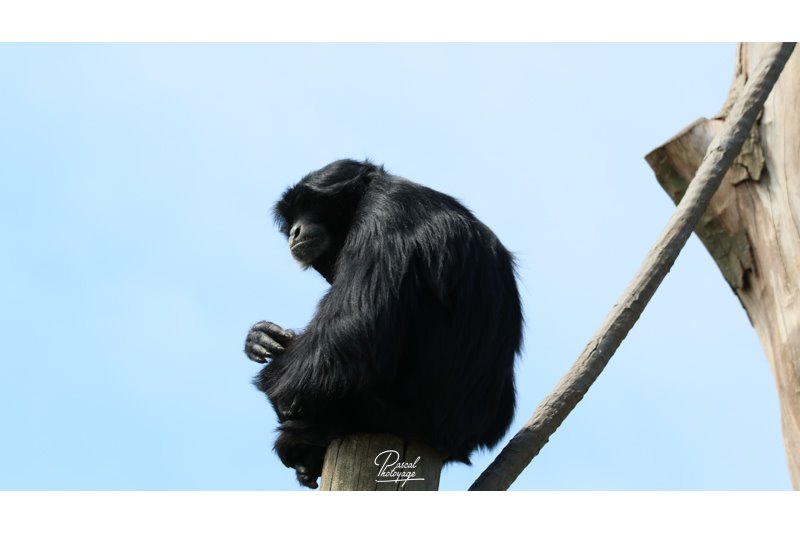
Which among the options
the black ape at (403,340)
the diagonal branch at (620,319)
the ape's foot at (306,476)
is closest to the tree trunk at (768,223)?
the diagonal branch at (620,319)

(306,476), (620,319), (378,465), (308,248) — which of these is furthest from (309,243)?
(620,319)

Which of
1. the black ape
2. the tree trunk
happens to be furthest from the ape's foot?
the tree trunk

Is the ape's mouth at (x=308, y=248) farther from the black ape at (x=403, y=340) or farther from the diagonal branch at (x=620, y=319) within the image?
the diagonal branch at (x=620, y=319)

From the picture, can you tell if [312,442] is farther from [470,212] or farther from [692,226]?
[692,226]

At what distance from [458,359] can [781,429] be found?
8.03ft

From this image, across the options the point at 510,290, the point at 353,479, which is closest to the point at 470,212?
the point at 510,290

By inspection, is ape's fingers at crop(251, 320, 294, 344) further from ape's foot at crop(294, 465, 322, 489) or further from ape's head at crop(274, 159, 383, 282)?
ape's foot at crop(294, 465, 322, 489)

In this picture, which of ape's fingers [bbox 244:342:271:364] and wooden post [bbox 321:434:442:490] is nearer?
wooden post [bbox 321:434:442:490]

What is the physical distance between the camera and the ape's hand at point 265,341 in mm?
5781

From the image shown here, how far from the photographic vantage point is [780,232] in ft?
21.2

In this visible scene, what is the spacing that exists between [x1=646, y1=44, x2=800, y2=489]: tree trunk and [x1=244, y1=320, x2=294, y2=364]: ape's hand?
3231mm

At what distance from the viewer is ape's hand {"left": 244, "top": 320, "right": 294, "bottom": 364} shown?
5781 mm

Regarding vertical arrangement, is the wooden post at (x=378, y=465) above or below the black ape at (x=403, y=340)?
below
